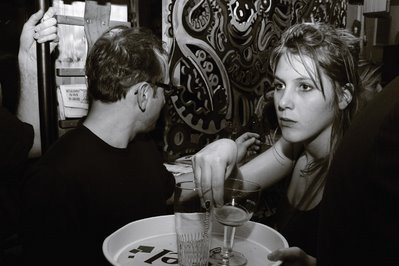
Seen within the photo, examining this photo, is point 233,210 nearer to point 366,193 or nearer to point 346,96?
point 366,193

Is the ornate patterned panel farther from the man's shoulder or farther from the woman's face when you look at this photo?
the woman's face

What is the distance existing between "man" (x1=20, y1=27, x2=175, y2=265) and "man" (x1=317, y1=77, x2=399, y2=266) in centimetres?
116

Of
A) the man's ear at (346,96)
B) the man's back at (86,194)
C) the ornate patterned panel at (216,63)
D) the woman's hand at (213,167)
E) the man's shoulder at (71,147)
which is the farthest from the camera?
the ornate patterned panel at (216,63)

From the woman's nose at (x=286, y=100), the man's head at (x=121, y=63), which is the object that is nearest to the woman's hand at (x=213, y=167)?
the woman's nose at (x=286, y=100)

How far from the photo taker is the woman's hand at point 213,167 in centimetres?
125

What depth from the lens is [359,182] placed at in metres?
0.65

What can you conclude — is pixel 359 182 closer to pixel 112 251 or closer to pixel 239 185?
pixel 239 185

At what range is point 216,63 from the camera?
3217 mm

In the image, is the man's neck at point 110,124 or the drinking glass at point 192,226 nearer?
the drinking glass at point 192,226

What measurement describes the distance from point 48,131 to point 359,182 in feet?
6.27

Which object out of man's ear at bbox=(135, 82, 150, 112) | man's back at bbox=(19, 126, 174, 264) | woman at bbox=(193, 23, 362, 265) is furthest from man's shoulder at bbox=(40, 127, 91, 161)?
woman at bbox=(193, 23, 362, 265)

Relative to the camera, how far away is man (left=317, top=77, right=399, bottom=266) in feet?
1.97

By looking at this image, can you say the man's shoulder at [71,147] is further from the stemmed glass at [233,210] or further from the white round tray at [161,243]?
the stemmed glass at [233,210]

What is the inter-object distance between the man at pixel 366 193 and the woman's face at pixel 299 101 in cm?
108
